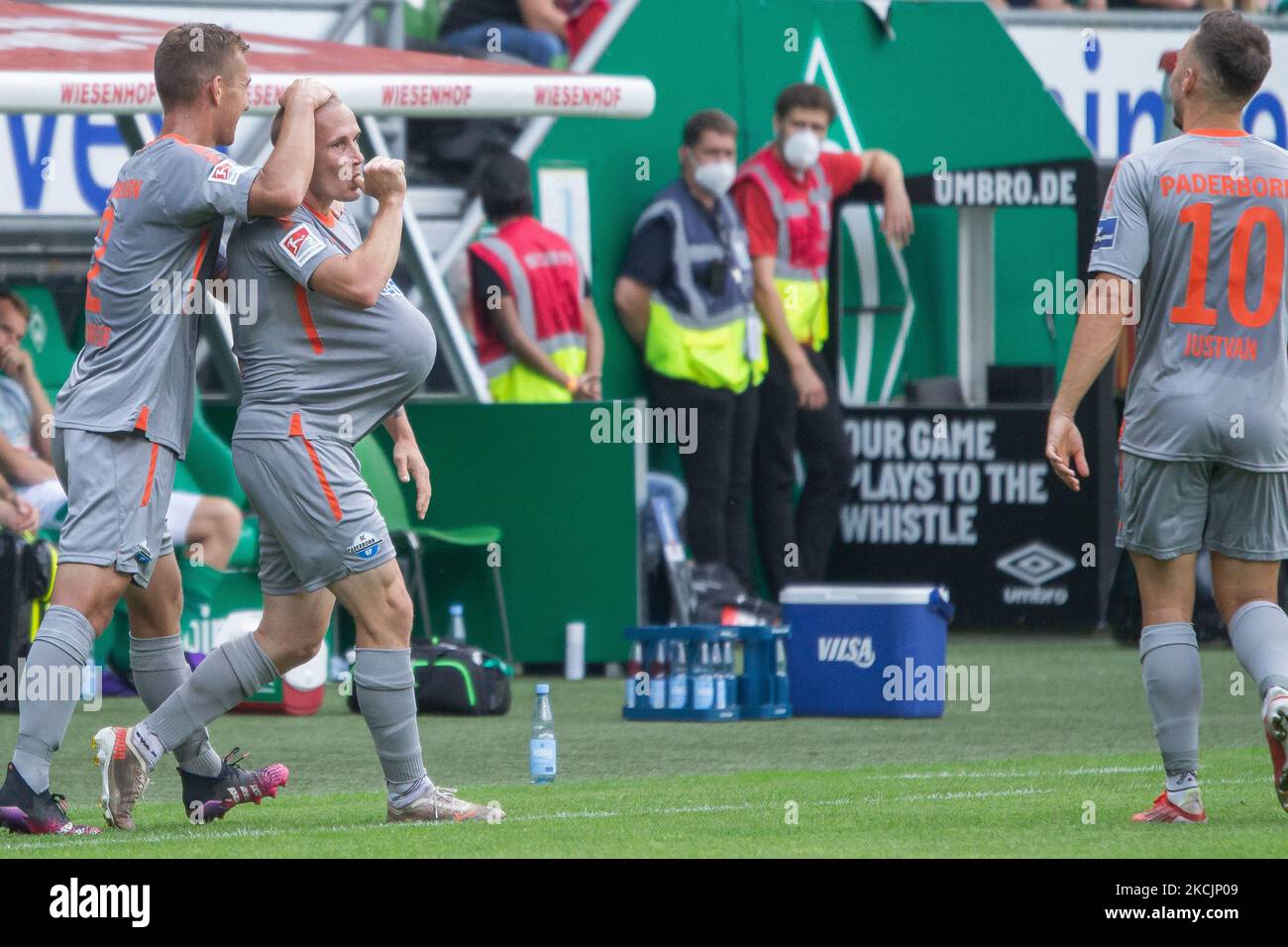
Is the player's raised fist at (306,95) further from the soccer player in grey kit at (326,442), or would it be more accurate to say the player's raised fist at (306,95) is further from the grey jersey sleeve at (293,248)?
the grey jersey sleeve at (293,248)

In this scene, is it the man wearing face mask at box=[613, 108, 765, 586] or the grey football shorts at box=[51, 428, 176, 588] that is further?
the man wearing face mask at box=[613, 108, 765, 586]

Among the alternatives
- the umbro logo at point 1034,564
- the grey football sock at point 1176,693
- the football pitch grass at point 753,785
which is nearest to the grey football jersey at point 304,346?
the football pitch grass at point 753,785

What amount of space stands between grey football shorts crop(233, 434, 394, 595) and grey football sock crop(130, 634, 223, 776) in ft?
2.15

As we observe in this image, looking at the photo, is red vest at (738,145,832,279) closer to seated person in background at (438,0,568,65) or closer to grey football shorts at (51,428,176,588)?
seated person in background at (438,0,568,65)

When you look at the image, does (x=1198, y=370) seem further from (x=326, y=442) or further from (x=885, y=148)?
(x=885, y=148)

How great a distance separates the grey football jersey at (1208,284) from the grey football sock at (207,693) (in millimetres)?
2404

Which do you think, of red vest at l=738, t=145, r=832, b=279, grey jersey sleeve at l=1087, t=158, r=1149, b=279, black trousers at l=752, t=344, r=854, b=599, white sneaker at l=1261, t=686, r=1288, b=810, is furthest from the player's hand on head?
red vest at l=738, t=145, r=832, b=279

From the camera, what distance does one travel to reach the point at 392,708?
21.0 feet

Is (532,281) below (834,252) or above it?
below

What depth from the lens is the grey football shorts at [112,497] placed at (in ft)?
21.1

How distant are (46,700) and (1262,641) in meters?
3.10

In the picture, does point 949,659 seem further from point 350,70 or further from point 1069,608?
point 350,70

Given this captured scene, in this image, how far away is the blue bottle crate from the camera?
9.98m

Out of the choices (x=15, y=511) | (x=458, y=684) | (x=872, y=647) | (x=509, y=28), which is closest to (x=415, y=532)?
(x=458, y=684)
